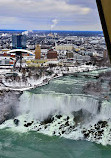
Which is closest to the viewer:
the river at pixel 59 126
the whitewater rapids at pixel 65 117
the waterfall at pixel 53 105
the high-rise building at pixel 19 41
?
the river at pixel 59 126

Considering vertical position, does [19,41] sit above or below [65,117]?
above

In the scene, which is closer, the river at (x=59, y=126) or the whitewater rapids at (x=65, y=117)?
the river at (x=59, y=126)

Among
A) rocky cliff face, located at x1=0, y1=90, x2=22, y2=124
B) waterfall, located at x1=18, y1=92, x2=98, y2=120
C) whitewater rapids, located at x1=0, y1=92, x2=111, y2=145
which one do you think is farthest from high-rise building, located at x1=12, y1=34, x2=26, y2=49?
waterfall, located at x1=18, y1=92, x2=98, y2=120

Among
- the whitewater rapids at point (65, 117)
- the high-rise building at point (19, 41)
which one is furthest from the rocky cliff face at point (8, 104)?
the high-rise building at point (19, 41)

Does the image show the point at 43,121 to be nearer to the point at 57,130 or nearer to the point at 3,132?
the point at 57,130

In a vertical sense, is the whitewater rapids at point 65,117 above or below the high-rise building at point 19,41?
below

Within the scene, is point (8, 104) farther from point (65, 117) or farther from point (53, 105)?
point (65, 117)

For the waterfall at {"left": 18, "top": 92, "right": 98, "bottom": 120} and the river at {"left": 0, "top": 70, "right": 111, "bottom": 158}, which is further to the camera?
the waterfall at {"left": 18, "top": 92, "right": 98, "bottom": 120}

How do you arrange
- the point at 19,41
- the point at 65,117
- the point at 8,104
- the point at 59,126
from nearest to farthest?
the point at 59,126, the point at 65,117, the point at 8,104, the point at 19,41

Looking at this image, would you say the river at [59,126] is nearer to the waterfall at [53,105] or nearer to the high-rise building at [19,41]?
the waterfall at [53,105]

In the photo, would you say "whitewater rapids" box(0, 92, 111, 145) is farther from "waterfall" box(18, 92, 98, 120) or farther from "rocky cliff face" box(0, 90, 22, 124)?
"rocky cliff face" box(0, 90, 22, 124)

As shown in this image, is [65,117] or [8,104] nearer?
[65,117]

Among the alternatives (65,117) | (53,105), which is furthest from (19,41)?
(65,117)
